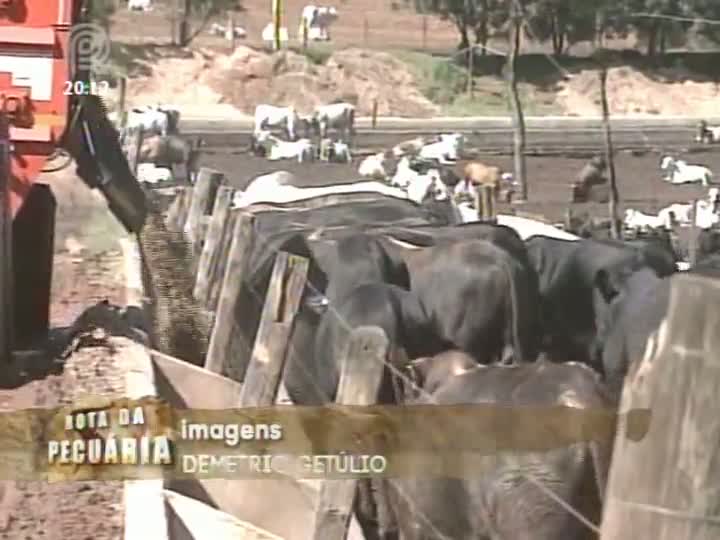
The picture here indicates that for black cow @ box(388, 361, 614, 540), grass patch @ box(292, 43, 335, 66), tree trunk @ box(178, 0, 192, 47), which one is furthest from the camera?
grass patch @ box(292, 43, 335, 66)

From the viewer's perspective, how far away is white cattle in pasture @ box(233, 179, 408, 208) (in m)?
9.58

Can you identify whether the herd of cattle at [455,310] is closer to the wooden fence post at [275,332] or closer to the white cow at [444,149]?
the wooden fence post at [275,332]

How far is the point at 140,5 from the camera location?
7520 millimetres

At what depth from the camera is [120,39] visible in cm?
711

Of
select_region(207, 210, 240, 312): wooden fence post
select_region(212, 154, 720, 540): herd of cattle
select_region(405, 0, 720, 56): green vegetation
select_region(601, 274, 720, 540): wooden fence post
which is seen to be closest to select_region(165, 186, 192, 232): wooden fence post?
select_region(212, 154, 720, 540): herd of cattle

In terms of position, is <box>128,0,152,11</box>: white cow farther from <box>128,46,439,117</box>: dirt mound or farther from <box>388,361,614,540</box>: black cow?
<box>388,361,614,540</box>: black cow

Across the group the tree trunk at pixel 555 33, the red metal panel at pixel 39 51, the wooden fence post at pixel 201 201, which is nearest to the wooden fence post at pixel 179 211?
the wooden fence post at pixel 201 201

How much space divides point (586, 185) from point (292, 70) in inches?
89.6

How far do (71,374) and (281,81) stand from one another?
4945 millimetres

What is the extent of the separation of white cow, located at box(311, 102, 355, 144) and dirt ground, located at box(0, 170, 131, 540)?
252cm

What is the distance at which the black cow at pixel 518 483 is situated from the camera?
3035 millimetres

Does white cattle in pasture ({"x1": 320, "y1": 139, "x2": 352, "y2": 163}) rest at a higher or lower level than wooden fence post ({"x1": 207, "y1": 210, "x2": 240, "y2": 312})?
lower

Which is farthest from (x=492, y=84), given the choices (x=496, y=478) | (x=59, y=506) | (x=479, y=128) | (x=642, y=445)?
(x=642, y=445)

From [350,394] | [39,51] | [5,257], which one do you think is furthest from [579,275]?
[350,394]
